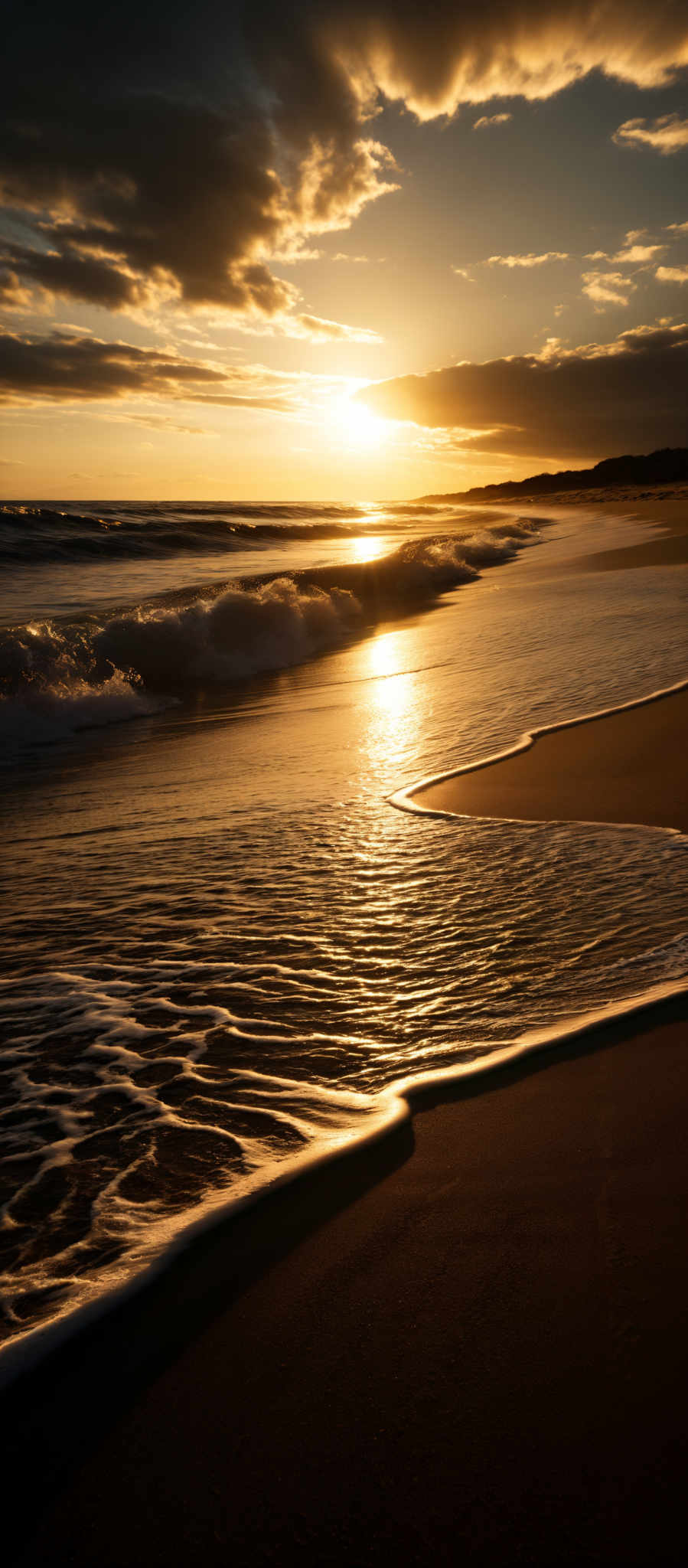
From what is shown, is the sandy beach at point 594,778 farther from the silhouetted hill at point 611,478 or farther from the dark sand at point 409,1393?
the silhouetted hill at point 611,478

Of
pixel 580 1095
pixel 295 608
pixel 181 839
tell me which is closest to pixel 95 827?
pixel 181 839

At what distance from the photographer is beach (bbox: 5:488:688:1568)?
1.05 meters

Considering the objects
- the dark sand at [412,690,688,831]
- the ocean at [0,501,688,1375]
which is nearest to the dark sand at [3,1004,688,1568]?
the ocean at [0,501,688,1375]

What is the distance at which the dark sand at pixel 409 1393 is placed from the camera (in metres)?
1.05

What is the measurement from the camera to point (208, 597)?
1239cm

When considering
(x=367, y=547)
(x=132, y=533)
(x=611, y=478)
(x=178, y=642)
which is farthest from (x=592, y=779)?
(x=611, y=478)

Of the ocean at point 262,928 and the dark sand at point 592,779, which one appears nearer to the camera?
the ocean at point 262,928

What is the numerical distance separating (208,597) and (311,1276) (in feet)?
38.7

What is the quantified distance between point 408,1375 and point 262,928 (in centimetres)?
168

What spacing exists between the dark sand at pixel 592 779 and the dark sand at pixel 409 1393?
2.16m

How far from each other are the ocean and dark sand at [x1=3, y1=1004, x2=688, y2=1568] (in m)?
0.18

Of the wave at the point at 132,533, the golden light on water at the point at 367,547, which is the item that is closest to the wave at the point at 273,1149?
the golden light on water at the point at 367,547

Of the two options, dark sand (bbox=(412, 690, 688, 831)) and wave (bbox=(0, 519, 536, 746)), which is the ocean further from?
dark sand (bbox=(412, 690, 688, 831))

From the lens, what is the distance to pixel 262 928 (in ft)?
9.23
